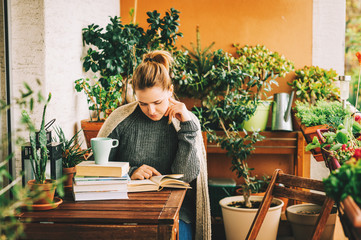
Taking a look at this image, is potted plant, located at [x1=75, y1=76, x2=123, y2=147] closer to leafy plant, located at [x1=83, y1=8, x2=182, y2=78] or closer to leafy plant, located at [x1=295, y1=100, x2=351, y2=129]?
leafy plant, located at [x1=83, y1=8, x2=182, y2=78]

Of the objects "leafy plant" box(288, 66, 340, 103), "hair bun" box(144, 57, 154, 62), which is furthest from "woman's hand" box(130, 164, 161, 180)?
"leafy plant" box(288, 66, 340, 103)

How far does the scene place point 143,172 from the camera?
2178mm

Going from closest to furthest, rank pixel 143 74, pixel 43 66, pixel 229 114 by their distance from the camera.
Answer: pixel 143 74 → pixel 43 66 → pixel 229 114

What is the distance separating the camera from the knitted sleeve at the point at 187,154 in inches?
91.5

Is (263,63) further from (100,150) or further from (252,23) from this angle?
(100,150)

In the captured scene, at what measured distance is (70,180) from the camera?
6.79 feet

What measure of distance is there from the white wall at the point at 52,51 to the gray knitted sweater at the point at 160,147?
64 cm

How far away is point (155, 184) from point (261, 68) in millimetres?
2351

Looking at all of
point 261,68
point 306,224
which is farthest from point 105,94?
point 306,224

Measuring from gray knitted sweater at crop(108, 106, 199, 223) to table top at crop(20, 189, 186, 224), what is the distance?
44 centimetres

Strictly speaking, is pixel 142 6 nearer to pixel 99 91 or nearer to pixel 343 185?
pixel 99 91

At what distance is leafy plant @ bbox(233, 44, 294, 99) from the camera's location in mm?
3953

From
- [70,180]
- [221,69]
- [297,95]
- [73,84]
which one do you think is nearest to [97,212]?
[70,180]

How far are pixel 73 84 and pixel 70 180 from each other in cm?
126
